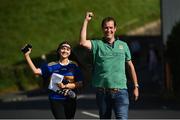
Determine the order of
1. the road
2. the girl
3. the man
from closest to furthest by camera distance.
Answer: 1. the man
2. the girl
3. the road

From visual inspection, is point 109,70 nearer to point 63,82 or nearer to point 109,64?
point 109,64

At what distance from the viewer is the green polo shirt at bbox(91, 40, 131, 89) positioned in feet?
31.4

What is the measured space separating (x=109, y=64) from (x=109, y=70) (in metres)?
0.08

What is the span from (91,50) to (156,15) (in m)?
36.2

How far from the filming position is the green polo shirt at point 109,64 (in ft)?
31.4

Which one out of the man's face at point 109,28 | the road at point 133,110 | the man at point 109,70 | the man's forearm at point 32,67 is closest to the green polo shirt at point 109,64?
the man at point 109,70

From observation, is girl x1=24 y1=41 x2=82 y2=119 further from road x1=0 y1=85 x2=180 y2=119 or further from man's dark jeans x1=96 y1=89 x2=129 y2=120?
road x1=0 y1=85 x2=180 y2=119

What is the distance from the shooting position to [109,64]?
31.4ft

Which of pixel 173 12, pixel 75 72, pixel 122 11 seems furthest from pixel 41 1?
pixel 75 72

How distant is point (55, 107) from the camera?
10148 millimetres

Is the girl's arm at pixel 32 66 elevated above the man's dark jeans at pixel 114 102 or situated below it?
above

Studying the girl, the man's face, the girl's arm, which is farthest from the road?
the man's face

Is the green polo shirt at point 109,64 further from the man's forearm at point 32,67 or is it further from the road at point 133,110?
the road at point 133,110

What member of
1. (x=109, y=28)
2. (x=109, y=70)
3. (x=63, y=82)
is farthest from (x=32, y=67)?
(x=109, y=28)
